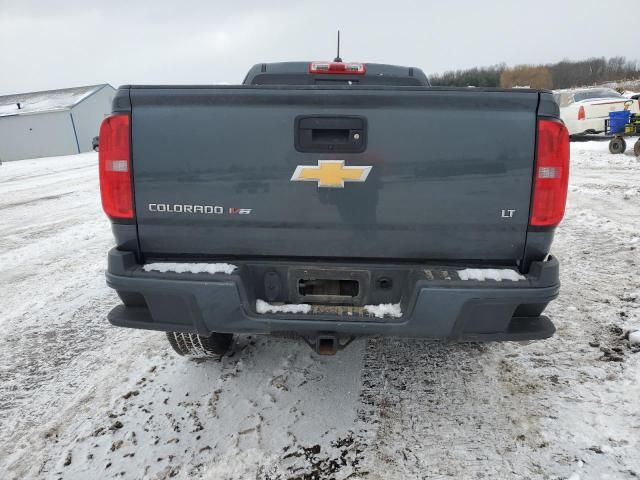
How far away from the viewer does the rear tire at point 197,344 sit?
9.22ft

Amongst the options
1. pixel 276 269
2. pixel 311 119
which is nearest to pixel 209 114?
pixel 311 119

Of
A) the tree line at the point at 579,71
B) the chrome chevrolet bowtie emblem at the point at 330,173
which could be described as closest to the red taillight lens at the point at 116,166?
the chrome chevrolet bowtie emblem at the point at 330,173

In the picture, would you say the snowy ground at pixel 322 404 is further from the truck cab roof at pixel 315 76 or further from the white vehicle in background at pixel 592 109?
the white vehicle in background at pixel 592 109

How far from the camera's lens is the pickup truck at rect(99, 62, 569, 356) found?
2.04 m

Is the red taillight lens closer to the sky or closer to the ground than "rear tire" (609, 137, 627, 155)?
closer to the sky

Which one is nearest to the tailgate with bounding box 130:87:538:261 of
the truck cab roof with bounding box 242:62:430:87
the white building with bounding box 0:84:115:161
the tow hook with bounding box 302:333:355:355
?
the tow hook with bounding box 302:333:355:355

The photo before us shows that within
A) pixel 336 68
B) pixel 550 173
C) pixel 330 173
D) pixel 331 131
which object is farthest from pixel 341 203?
pixel 336 68

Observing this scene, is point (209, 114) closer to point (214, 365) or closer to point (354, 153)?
point (354, 153)

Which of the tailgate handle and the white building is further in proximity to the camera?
the white building

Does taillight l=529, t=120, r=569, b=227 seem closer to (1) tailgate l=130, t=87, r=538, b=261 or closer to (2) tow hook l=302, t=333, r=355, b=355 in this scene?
(1) tailgate l=130, t=87, r=538, b=261

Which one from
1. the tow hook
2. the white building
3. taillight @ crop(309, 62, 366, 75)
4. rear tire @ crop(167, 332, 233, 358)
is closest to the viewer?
the tow hook

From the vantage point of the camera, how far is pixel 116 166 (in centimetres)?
213

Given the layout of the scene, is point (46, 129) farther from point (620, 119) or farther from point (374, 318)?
point (374, 318)

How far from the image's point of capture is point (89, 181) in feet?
46.8
